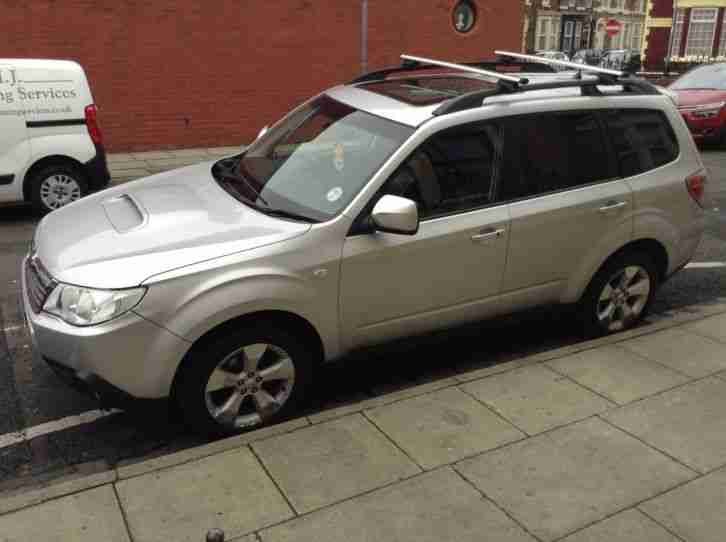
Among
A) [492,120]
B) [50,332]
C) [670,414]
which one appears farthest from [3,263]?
[670,414]

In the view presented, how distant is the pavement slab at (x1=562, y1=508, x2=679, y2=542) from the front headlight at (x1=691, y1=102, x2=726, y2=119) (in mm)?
12534

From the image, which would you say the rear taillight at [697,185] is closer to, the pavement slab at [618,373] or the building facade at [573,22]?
the pavement slab at [618,373]

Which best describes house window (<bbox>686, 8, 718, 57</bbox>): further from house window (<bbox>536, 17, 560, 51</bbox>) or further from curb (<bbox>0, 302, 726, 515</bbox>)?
curb (<bbox>0, 302, 726, 515</bbox>)

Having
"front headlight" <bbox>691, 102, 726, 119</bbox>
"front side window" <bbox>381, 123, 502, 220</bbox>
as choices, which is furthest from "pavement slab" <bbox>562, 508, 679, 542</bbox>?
"front headlight" <bbox>691, 102, 726, 119</bbox>

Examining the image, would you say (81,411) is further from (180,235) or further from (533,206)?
(533,206)

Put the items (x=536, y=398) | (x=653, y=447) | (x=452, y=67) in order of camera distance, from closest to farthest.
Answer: (x=653, y=447) < (x=536, y=398) < (x=452, y=67)

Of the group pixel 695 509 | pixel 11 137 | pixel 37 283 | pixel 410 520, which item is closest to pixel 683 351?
pixel 695 509

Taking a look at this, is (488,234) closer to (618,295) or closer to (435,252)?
(435,252)

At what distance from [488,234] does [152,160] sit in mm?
9187

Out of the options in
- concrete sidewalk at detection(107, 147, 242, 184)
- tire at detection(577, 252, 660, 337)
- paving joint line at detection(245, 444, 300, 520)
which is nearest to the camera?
paving joint line at detection(245, 444, 300, 520)

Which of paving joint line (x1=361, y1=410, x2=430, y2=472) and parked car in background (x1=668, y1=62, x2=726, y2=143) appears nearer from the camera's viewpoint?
paving joint line (x1=361, y1=410, x2=430, y2=472)

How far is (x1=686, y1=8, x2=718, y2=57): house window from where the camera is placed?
4678 cm

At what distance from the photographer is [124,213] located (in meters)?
4.18

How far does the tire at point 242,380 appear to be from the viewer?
3.64 m
